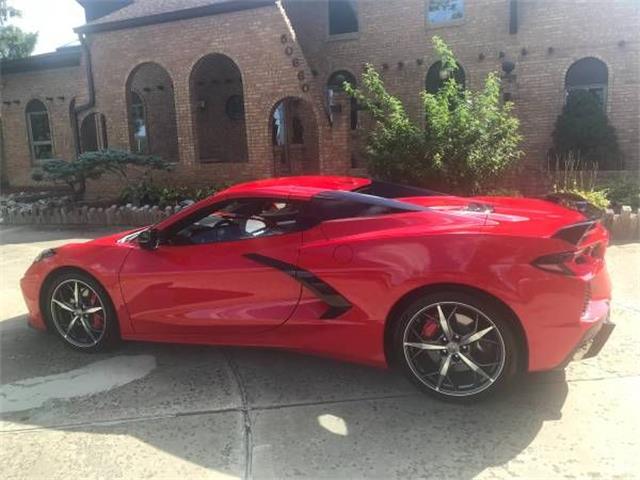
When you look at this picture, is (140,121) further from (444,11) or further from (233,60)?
(444,11)

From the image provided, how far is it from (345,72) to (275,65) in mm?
3453

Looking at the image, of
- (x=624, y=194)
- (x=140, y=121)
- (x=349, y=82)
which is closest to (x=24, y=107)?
(x=140, y=121)

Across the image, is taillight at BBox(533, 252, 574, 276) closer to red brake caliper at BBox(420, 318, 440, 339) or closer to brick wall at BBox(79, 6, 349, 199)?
red brake caliper at BBox(420, 318, 440, 339)

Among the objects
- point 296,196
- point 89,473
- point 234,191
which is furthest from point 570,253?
point 89,473

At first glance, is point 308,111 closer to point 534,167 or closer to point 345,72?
point 345,72

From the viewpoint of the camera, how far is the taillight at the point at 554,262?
312cm

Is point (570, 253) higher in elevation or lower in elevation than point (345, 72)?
lower

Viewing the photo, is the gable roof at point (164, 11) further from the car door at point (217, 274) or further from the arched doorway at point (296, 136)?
the car door at point (217, 274)

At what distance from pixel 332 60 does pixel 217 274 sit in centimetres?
1282

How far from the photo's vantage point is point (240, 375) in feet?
12.9

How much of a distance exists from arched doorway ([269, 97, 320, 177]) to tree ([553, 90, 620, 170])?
6557 mm

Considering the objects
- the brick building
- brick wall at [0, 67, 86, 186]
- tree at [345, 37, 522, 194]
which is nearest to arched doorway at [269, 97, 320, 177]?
the brick building

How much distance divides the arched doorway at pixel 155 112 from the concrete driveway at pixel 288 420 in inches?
566

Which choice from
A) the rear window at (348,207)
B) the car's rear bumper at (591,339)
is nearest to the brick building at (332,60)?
the rear window at (348,207)
